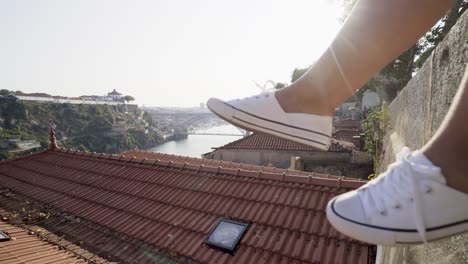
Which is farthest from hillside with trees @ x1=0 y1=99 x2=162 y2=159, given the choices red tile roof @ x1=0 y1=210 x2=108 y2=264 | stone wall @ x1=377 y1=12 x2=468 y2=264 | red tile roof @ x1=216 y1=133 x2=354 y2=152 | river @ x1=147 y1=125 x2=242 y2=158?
stone wall @ x1=377 y1=12 x2=468 y2=264

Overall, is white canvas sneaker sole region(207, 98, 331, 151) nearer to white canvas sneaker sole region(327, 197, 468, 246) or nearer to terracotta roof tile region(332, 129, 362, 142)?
white canvas sneaker sole region(327, 197, 468, 246)

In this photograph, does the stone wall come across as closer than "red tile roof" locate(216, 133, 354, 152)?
Yes

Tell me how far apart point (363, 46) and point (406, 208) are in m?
0.78

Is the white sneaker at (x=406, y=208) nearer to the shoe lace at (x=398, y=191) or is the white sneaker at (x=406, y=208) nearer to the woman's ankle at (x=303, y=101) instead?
the shoe lace at (x=398, y=191)

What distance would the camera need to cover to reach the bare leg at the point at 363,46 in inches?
48.3

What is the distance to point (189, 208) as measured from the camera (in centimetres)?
457

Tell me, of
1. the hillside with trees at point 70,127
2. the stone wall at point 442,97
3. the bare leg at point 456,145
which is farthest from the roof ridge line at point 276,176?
the hillside with trees at point 70,127

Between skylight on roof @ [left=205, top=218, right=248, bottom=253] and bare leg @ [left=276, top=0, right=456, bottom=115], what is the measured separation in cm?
241

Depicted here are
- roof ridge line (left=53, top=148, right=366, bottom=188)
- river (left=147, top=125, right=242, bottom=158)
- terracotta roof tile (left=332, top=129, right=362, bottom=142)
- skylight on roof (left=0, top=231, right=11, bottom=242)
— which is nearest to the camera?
skylight on roof (left=0, top=231, right=11, bottom=242)

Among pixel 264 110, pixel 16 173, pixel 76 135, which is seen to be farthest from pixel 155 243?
pixel 76 135

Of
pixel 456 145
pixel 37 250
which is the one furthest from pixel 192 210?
pixel 456 145

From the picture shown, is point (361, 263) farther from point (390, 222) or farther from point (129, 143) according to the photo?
point (129, 143)

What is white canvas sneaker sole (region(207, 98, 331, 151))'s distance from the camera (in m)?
1.86

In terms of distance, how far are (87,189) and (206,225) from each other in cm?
316
